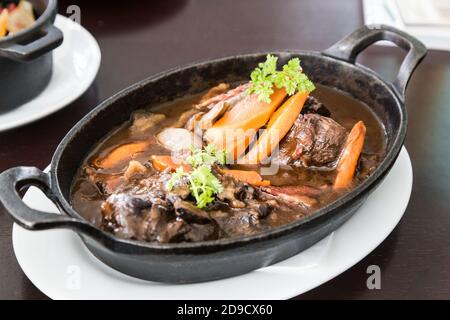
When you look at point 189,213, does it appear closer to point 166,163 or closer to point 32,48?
point 166,163

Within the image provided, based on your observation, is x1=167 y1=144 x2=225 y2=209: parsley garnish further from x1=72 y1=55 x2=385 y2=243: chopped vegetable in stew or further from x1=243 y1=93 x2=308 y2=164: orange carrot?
x1=243 y1=93 x2=308 y2=164: orange carrot

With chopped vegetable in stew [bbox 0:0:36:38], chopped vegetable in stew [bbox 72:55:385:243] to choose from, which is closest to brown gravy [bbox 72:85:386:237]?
chopped vegetable in stew [bbox 72:55:385:243]

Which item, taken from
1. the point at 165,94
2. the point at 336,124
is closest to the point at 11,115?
the point at 165,94

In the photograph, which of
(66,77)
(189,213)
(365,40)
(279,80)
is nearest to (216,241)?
(189,213)

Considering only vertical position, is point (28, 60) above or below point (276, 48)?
above

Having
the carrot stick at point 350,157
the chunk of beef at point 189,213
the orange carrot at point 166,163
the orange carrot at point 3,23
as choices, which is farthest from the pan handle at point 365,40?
the orange carrot at point 3,23

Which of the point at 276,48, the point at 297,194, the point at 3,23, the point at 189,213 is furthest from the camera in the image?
the point at 276,48

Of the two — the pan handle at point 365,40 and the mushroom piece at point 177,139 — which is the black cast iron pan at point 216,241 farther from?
the mushroom piece at point 177,139
